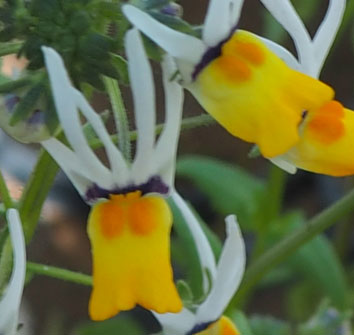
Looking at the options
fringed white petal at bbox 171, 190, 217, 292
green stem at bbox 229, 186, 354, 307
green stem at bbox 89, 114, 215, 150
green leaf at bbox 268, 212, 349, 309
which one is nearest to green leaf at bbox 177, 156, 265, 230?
green leaf at bbox 268, 212, 349, 309

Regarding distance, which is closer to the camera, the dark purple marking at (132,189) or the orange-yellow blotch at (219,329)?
the dark purple marking at (132,189)

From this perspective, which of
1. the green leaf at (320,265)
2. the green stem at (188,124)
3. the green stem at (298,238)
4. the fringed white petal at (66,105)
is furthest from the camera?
the green leaf at (320,265)

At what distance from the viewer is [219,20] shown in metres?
Result: 0.76

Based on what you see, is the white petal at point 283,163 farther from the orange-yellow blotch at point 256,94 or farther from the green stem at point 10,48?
the green stem at point 10,48

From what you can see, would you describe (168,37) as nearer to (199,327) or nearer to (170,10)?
(170,10)

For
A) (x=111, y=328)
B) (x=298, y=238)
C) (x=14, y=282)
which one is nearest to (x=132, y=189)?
(x=14, y=282)

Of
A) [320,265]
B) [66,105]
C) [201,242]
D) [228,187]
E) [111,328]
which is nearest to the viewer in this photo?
[66,105]

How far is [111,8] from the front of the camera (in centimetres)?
79

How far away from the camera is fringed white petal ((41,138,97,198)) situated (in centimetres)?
78

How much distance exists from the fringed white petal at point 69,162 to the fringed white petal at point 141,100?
0.12 ft

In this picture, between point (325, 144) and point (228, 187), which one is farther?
point (228, 187)

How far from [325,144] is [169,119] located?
0.12 meters

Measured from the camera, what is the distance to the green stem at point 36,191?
34.5 inches

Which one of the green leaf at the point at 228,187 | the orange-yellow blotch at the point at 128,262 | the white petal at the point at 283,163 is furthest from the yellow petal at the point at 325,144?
the green leaf at the point at 228,187
